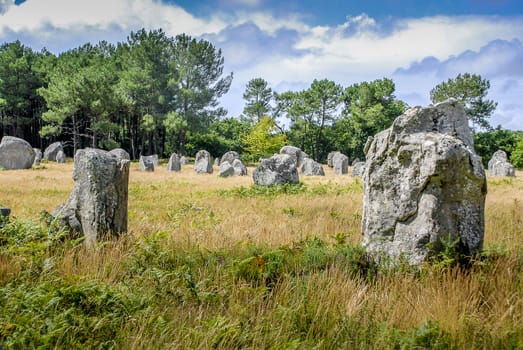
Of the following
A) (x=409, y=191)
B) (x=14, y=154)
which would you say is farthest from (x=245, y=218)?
(x=14, y=154)

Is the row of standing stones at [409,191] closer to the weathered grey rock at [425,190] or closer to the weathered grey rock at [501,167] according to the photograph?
the weathered grey rock at [425,190]

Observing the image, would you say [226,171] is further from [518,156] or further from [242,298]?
[518,156]

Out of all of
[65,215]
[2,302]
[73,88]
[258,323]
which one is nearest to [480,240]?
[258,323]

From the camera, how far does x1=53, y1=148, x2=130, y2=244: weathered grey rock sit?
196 inches

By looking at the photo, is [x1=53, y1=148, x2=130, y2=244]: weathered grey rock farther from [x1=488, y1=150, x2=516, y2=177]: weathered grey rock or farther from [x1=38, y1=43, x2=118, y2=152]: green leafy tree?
[x1=38, y1=43, x2=118, y2=152]: green leafy tree

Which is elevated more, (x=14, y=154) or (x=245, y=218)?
(x=14, y=154)

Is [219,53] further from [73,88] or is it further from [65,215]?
[65,215]

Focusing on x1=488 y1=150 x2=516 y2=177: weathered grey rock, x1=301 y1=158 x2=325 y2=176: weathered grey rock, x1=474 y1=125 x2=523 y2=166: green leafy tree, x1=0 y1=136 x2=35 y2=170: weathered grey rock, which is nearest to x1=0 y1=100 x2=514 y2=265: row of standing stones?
x1=0 y1=136 x2=35 y2=170: weathered grey rock

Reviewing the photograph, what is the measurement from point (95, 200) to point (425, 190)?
4369 millimetres

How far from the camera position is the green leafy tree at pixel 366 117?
5475cm

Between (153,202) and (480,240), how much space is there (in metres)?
8.57

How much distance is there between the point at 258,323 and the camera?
2.65 m

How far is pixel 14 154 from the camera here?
2234 cm

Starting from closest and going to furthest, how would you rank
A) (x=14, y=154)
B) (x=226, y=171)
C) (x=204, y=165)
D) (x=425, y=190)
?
(x=425, y=190) → (x=14, y=154) → (x=226, y=171) → (x=204, y=165)
